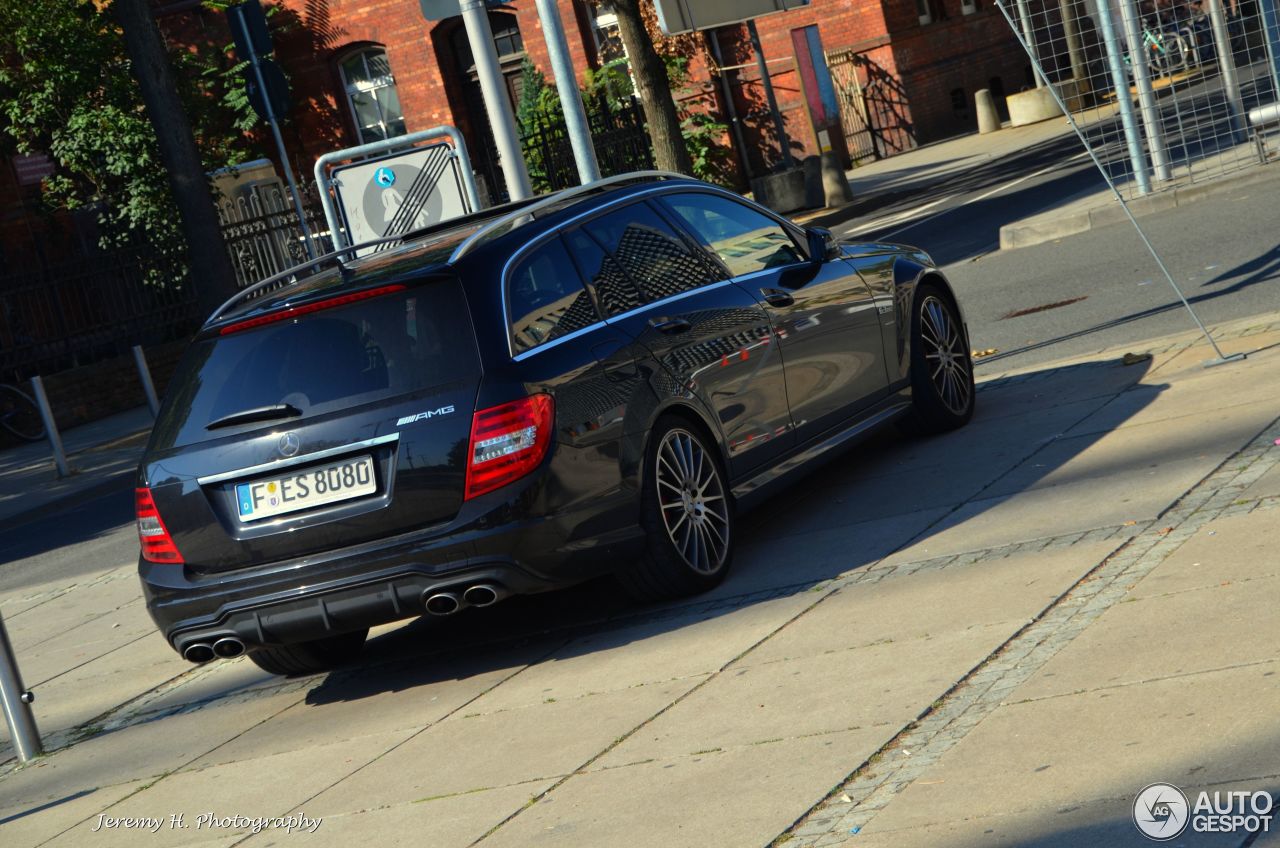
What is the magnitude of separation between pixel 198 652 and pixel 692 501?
6.51 ft

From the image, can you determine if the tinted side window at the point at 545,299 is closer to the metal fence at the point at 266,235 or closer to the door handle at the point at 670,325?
the door handle at the point at 670,325

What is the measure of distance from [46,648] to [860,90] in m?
29.3

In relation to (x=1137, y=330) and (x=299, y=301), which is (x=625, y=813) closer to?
(x=299, y=301)

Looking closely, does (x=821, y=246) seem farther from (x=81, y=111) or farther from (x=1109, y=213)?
(x=81, y=111)

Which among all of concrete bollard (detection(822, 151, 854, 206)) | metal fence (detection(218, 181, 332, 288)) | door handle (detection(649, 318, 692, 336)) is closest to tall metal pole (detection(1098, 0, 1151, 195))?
door handle (detection(649, 318, 692, 336))

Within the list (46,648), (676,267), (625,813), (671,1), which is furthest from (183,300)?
(625,813)

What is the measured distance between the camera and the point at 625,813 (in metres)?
4.59

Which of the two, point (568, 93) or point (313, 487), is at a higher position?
point (568, 93)

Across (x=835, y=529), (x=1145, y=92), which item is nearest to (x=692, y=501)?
(x=835, y=529)

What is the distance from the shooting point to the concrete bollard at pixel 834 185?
27.4 m

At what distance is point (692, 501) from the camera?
6785 millimetres

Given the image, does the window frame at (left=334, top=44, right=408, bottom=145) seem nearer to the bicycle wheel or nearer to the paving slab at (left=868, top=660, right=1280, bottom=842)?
the bicycle wheel

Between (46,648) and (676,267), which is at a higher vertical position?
(676,267)

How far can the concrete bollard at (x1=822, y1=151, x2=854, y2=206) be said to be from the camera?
27359mm
